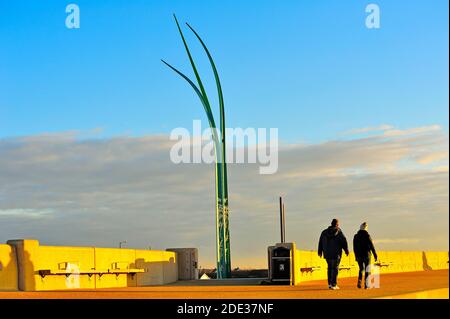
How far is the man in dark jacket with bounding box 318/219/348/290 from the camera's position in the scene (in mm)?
20031

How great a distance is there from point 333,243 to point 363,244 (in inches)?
26.8

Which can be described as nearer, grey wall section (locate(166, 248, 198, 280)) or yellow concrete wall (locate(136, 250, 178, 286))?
yellow concrete wall (locate(136, 250, 178, 286))

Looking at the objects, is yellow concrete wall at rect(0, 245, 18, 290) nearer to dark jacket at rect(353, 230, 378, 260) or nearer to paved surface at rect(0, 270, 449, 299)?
paved surface at rect(0, 270, 449, 299)

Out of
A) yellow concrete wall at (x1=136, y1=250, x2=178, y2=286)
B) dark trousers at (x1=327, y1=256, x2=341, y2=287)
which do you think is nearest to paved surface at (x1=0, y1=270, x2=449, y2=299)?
dark trousers at (x1=327, y1=256, x2=341, y2=287)

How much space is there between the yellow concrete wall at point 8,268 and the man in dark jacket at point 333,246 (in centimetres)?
704

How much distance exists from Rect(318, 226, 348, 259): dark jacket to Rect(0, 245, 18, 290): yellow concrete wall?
7066 millimetres

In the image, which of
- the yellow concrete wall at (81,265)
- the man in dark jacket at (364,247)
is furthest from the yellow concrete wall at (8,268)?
the man in dark jacket at (364,247)

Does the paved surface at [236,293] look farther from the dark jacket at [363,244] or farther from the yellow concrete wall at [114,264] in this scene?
the yellow concrete wall at [114,264]

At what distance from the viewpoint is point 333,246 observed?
65.7 feet

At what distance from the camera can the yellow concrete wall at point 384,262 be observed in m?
27.4

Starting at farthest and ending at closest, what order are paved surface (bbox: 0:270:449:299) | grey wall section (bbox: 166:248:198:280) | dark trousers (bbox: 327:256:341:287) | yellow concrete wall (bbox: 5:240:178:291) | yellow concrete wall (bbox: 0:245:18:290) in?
grey wall section (bbox: 166:248:198:280) < yellow concrete wall (bbox: 5:240:178:291) < dark trousers (bbox: 327:256:341:287) < yellow concrete wall (bbox: 0:245:18:290) < paved surface (bbox: 0:270:449:299)

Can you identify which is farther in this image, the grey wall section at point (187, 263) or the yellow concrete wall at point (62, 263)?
the grey wall section at point (187, 263)
